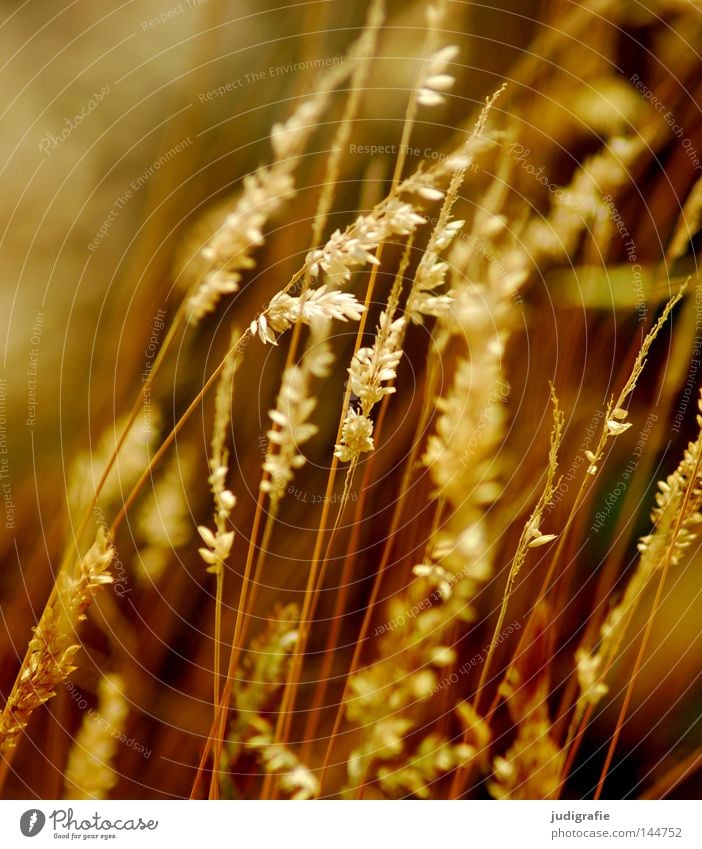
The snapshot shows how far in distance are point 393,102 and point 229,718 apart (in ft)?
1.57

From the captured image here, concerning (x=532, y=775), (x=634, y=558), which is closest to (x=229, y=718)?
(x=532, y=775)

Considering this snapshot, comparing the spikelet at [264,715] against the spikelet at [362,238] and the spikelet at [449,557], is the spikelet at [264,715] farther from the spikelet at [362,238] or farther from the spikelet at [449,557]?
the spikelet at [362,238]

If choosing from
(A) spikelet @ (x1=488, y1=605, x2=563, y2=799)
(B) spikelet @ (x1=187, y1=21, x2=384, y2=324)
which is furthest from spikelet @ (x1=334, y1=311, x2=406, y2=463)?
(A) spikelet @ (x1=488, y1=605, x2=563, y2=799)

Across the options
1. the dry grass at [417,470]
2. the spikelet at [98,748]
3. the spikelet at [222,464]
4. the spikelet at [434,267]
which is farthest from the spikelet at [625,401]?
the spikelet at [98,748]

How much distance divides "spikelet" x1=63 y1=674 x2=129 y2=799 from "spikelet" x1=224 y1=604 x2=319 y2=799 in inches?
3.2

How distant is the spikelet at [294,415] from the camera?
1.48ft

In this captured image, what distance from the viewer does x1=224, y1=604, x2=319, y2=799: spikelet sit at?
0.46 metres

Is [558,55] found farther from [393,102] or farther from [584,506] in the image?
[584,506]

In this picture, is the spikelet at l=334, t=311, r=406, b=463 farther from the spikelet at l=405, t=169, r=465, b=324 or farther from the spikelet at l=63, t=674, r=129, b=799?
the spikelet at l=63, t=674, r=129, b=799

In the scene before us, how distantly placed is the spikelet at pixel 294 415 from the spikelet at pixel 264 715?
10cm

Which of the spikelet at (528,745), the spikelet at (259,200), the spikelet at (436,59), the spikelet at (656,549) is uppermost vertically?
the spikelet at (436,59)

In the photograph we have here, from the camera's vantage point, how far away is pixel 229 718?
459mm

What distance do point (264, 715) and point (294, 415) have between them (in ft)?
0.74

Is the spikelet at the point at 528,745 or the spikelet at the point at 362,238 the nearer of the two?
the spikelet at the point at 362,238
